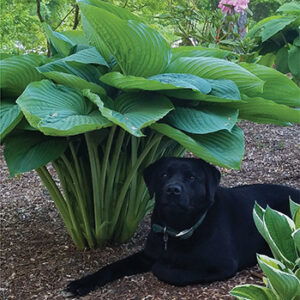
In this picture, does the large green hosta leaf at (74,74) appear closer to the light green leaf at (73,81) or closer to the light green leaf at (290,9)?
the light green leaf at (73,81)

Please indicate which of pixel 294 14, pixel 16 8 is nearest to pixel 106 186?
pixel 294 14

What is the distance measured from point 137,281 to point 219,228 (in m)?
0.50

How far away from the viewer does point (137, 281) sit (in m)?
2.68

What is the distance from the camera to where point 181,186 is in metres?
2.48

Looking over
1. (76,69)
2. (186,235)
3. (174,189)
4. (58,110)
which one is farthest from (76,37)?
(186,235)

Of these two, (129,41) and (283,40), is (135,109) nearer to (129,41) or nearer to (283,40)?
(129,41)

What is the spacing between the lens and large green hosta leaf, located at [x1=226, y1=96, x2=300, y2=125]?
8.11ft

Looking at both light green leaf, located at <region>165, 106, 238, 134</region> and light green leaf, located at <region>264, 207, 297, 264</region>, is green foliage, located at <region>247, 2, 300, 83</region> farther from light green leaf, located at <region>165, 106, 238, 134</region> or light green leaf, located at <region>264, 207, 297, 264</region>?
light green leaf, located at <region>264, 207, 297, 264</region>

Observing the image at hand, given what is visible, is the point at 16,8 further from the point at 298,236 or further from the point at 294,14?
the point at 298,236

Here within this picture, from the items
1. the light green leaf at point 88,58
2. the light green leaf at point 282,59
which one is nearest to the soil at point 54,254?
the light green leaf at point 282,59

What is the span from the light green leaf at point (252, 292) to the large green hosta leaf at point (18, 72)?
1.39 meters

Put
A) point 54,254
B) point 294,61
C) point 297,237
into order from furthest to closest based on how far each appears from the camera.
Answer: point 294,61 < point 54,254 < point 297,237

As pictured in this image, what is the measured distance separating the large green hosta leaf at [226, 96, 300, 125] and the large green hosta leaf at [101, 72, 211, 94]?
24cm

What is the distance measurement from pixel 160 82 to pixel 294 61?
6.56 ft
